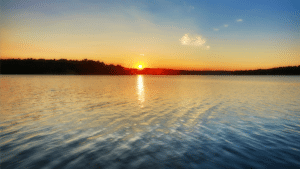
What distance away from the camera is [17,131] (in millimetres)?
13023

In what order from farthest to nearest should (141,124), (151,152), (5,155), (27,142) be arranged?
1. (141,124)
2. (27,142)
3. (151,152)
4. (5,155)

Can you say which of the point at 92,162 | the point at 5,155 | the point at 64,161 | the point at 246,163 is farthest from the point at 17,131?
the point at 246,163

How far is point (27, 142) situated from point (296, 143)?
57.2ft

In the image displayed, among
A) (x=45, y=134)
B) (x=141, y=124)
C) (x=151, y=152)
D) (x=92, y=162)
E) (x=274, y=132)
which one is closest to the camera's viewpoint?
(x=92, y=162)

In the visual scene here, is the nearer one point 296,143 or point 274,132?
point 296,143

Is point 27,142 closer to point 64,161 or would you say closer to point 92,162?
point 64,161

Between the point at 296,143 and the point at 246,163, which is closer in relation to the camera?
the point at 246,163

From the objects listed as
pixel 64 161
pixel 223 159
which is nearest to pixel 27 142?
pixel 64 161

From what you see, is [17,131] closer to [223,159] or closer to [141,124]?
[141,124]

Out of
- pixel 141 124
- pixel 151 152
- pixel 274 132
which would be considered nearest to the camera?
pixel 151 152

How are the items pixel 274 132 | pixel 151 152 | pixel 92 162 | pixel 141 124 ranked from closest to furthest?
pixel 92 162, pixel 151 152, pixel 274 132, pixel 141 124

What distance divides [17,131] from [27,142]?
3119 mm

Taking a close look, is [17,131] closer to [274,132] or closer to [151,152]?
[151,152]

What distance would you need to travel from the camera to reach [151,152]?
9711mm
